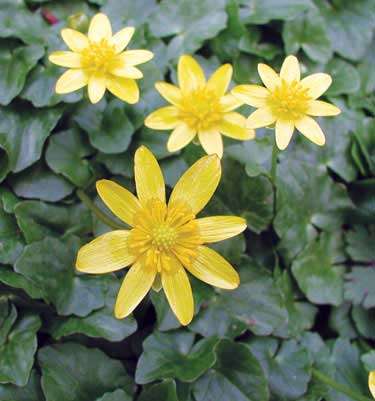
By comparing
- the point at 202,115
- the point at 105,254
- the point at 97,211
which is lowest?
the point at 97,211

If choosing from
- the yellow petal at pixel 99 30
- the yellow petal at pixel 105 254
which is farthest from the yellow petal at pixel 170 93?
the yellow petal at pixel 105 254

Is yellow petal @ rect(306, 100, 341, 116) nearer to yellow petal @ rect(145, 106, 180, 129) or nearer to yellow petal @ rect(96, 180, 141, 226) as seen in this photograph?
yellow petal @ rect(145, 106, 180, 129)

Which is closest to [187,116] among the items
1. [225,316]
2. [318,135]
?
→ [318,135]

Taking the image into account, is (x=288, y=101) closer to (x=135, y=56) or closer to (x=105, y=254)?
(x=135, y=56)

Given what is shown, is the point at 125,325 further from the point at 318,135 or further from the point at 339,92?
the point at 339,92

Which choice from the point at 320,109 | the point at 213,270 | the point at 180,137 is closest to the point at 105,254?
the point at 213,270

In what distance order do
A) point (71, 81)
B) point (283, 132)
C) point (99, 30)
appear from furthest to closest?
point (99, 30)
point (71, 81)
point (283, 132)

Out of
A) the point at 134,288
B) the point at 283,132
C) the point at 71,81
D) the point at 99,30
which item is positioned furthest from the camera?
the point at 99,30
